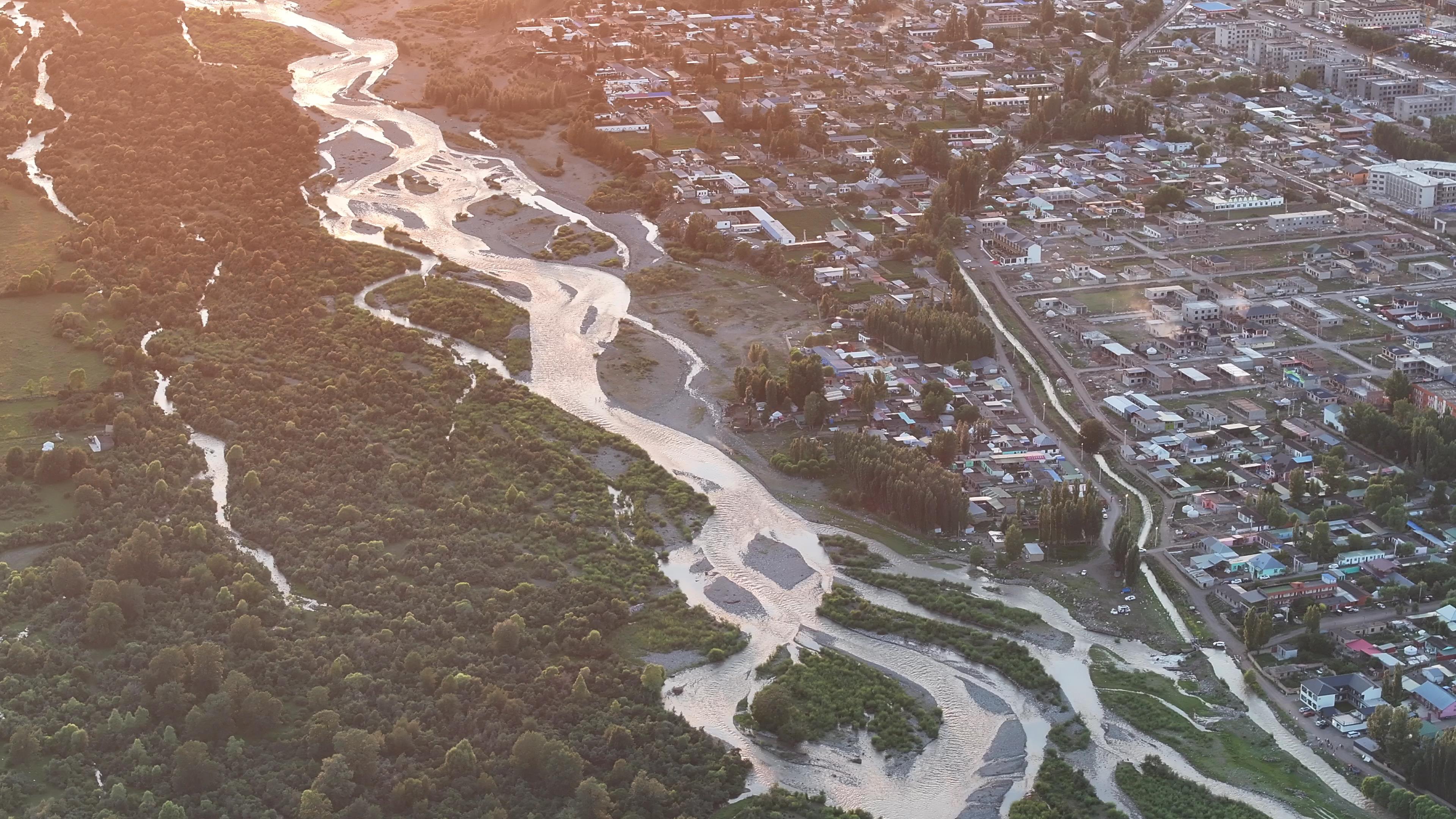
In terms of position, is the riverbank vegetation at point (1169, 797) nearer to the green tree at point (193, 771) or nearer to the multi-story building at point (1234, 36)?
the green tree at point (193, 771)

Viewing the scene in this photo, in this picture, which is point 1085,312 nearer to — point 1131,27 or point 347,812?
point 347,812

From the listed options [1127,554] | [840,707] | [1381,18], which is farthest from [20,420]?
[1381,18]

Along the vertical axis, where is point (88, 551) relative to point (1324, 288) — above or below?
above

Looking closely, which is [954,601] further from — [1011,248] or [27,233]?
[27,233]

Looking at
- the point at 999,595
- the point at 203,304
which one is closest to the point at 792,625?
the point at 999,595

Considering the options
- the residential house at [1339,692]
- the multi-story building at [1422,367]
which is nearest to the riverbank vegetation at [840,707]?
the residential house at [1339,692]

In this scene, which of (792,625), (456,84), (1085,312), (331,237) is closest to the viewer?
(792,625)
